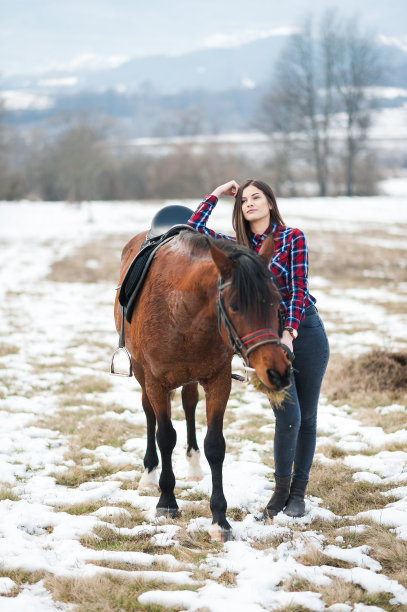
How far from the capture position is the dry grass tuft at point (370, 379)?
6.15 metres

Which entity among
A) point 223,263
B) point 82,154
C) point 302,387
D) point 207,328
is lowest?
point 302,387

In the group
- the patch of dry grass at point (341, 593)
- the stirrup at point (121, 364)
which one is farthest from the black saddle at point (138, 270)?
the patch of dry grass at point (341, 593)

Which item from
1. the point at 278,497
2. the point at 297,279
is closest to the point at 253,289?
the point at 297,279

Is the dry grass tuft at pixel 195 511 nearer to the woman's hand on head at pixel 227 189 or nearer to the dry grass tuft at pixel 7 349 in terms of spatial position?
the woman's hand on head at pixel 227 189

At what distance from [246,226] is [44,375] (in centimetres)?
458

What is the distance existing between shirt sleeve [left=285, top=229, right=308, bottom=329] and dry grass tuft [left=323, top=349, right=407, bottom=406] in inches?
126

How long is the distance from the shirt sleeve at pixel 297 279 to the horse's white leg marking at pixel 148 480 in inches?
73.5

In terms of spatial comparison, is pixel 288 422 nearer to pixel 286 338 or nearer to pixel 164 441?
pixel 286 338

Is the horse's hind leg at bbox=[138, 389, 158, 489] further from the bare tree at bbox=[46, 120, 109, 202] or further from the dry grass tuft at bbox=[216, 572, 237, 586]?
the bare tree at bbox=[46, 120, 109, 202]

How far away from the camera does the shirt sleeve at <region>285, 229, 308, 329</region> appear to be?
323cm

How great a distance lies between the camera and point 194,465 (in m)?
4.40

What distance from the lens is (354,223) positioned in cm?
2733

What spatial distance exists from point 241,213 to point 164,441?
5.48ft

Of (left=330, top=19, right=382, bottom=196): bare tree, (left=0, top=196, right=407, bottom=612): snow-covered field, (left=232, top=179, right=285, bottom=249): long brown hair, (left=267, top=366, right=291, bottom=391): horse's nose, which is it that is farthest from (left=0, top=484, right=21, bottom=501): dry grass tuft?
(left=330, top=19, right=382, bottom=196): bare tree
